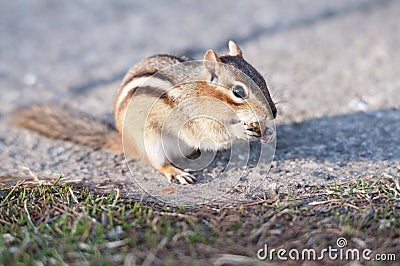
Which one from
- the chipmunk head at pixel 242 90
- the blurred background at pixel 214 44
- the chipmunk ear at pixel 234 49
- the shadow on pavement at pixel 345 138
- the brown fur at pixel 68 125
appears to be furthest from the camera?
→ the blurred background at pixel 214 44

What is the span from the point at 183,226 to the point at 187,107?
853 millimetres

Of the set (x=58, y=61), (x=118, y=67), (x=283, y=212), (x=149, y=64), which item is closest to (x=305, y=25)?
(x=118, y=67)

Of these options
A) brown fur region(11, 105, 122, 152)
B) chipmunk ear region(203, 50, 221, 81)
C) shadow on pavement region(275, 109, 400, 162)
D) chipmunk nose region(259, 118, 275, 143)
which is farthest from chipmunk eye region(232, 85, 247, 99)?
brown fur region(11, 105, 122, 152)

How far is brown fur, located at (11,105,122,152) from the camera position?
355cm

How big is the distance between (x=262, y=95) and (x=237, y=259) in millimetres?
971

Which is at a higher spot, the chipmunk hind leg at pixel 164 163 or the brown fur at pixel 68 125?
the brown fur at pixel 68 125

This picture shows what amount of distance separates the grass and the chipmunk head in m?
0.43

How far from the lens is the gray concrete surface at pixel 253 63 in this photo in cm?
339

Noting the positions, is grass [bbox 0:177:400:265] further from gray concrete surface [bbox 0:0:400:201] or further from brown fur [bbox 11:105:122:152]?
brown fur [bbox 11:105:122:152]

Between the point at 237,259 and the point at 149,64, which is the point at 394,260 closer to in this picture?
the point at 237,259

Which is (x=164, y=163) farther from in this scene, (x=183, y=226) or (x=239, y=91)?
(x=183, y=226)

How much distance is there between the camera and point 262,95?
2828 millimetres

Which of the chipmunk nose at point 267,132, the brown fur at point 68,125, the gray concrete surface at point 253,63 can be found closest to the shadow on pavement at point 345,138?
the gray concrete surface at point 253,63

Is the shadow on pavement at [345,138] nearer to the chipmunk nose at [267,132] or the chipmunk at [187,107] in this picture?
the chipmunk nose at [267,132]
